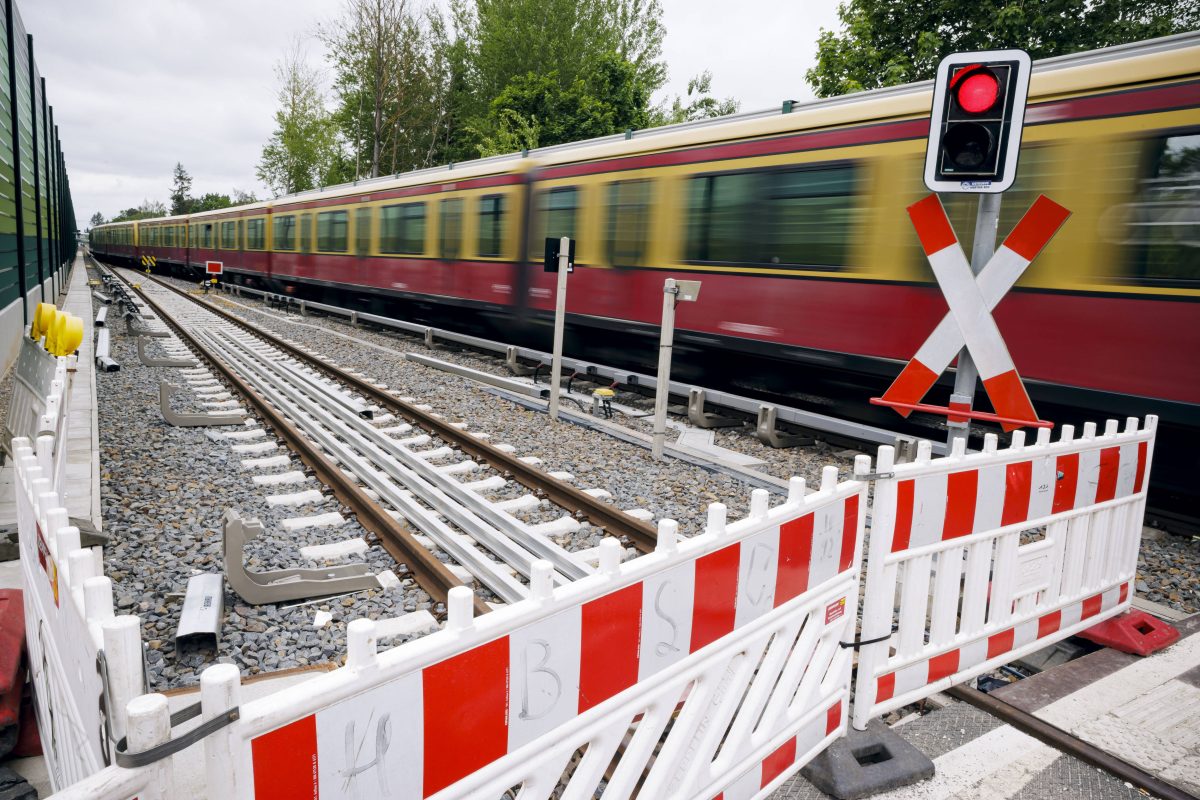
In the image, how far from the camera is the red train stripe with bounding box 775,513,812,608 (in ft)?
7.38

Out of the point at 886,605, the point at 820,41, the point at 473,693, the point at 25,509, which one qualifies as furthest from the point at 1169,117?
the point at 820,41

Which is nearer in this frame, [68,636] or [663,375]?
[68,636]

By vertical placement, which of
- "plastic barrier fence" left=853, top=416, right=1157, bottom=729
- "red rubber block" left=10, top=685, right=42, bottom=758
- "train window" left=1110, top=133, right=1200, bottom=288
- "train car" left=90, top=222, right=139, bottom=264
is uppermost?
"train car" left=90, top=222, right=139, bottom=264

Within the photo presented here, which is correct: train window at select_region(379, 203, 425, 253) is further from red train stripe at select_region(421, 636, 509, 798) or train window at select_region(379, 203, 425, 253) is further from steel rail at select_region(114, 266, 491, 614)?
red train stripe at select_region(421, 636, 509, 798)

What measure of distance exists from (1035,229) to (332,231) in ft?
56.6

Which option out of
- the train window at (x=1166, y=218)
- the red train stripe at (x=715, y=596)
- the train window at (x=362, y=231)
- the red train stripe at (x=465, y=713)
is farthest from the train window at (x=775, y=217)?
the train window at (x=362, y=231)

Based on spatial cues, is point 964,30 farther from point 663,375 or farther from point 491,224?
point 663,375

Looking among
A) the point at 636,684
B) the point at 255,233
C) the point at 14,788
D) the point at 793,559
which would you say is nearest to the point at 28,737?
the point at 14,788

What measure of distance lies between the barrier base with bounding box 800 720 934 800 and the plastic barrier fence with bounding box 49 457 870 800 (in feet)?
0.22

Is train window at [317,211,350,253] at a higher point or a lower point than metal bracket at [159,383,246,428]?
higher

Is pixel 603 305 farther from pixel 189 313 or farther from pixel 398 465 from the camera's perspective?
pixel 189 313

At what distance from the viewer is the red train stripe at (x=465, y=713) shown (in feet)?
4.53

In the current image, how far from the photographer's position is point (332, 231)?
59.9 feet

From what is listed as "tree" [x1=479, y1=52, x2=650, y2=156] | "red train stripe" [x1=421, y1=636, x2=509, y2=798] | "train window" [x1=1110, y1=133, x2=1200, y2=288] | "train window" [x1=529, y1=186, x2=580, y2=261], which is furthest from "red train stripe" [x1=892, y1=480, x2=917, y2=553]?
"tree" [x1=479, y1=52, x2=650, y2=156]
